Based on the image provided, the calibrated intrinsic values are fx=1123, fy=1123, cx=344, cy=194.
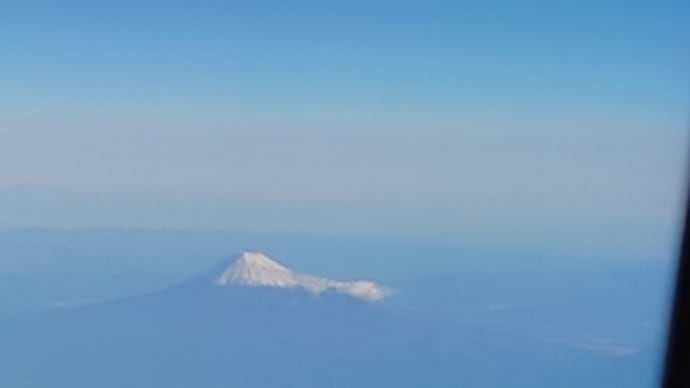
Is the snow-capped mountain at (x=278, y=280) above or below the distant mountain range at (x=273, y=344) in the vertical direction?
above

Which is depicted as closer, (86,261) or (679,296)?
(86,261)

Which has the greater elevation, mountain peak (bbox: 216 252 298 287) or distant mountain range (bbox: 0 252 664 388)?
mountain peak (bbox: 216 252 298 287)

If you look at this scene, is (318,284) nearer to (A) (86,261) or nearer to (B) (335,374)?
(B) (335,374)

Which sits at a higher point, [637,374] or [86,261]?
[86,261]

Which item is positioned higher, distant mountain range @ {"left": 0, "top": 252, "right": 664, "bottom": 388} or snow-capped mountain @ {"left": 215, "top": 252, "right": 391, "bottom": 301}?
snow-capped mountain @ {"left": 215, "top": 252, "right": 391, "bottom": 301}

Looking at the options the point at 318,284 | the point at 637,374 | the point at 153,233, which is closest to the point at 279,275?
the point at 318,284

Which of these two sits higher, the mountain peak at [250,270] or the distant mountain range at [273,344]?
the mountain peak at [250,270]

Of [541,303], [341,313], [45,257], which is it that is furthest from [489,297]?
[45,257]
